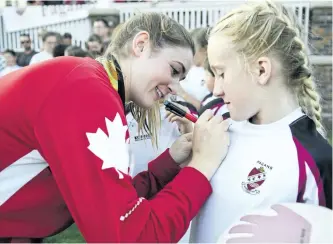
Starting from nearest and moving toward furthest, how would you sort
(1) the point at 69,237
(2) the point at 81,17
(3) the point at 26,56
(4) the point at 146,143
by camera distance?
(4) the point at 146,143 → (1) the point at 69,237 → (3) the point at 26,56 → (2) the point at 81,17

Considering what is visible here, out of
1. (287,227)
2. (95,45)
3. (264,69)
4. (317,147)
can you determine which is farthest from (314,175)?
(95,45)

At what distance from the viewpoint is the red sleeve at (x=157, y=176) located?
1630mm

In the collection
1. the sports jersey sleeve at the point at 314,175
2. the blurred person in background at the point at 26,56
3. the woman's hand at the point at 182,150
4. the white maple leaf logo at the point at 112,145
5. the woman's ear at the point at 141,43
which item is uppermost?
the woman's ear at the point at 141,43

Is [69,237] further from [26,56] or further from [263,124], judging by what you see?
[26,56]

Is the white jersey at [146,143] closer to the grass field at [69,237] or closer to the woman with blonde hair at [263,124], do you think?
the woman with blonde hair at [263,124]

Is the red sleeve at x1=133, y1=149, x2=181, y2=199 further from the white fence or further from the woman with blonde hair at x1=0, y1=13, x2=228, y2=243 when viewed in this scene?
the white fence

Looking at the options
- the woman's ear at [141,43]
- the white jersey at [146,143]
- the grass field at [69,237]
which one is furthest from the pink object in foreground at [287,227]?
the grass field at [69,237]

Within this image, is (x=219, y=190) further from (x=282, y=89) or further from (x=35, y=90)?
(x=35, y=90)

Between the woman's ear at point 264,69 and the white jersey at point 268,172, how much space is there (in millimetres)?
124

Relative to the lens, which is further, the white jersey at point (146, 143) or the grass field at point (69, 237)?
the grass field at point (69, 237)

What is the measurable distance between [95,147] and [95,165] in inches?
1.7

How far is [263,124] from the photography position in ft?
4.45

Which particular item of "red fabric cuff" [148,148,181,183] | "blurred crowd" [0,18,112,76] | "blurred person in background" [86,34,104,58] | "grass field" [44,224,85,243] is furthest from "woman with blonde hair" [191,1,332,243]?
"blurred person in background" [86,34,104,58]

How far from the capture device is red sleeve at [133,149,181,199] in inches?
64.2
